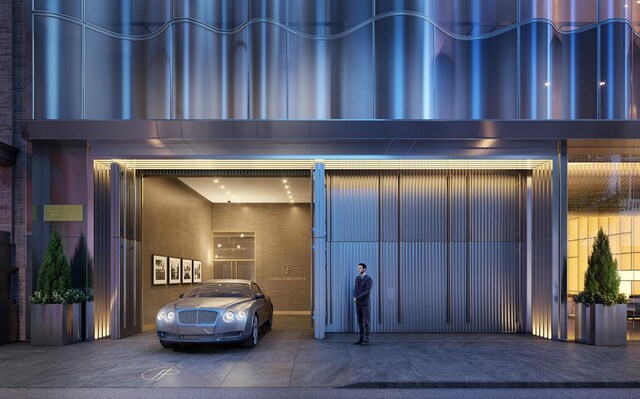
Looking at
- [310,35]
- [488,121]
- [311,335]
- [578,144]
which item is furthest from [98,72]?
[578,144]

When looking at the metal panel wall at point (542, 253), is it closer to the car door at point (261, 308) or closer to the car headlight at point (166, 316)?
the car door at point (261, 308)

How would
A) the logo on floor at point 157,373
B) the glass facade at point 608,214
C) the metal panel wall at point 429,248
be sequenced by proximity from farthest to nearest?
the metal panel wall at point 429,248 → the glass facade at point 608,214 → the logo on floor at point 157,373

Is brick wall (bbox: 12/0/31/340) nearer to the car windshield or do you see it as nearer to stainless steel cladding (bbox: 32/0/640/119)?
stainless steel cladding (bbox: 32/0/640/119)

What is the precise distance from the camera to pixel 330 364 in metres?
9.37

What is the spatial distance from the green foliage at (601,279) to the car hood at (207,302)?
800 centimetres

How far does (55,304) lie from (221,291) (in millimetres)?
3735

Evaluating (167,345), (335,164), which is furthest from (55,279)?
(335,164)

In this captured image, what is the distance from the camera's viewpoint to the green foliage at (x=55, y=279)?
38.1 feet

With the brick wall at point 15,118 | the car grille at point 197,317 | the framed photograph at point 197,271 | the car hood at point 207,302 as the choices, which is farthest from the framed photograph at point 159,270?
the car grille at point 197,317

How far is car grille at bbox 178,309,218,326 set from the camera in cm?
1048

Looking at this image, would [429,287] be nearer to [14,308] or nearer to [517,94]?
[517,94]

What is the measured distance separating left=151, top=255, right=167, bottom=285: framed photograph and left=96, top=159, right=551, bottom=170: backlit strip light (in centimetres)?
372

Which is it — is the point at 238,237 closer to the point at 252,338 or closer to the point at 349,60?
the point at 252,338

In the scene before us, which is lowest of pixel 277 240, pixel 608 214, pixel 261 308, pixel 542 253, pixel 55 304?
pixel 261 308
